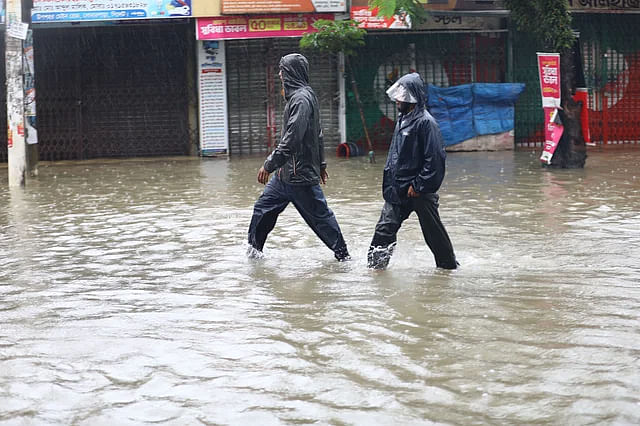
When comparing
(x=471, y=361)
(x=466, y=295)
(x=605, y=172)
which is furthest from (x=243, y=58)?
(x=471, y=361)

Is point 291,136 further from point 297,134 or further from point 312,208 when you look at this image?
point 312,208

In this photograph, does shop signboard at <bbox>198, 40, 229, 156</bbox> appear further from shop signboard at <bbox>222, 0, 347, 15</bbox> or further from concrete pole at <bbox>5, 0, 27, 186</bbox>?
concrete pole at <bbox>5, 0, 27, 186</bbox>

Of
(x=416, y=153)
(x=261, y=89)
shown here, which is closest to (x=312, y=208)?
(x=416, y=153)

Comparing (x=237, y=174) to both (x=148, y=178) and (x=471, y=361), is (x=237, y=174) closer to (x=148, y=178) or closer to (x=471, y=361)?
(x=148, y=178)

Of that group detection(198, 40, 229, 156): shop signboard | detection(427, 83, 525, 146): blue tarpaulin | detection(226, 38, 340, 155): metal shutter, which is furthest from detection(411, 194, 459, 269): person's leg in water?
detection(198, 40, 229, 156): shop signboard

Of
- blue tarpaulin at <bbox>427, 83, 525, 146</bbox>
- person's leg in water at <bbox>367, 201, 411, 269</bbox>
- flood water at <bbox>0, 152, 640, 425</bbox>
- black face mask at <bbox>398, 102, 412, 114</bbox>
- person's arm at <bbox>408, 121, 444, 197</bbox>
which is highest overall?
blue tarpaulin at <bbox>427, 83, 525, 146</bbox>

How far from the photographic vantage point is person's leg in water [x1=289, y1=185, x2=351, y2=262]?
7.88 m

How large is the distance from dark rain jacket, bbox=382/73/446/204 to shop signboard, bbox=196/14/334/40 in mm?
11820

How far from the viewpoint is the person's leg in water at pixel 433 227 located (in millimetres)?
7277

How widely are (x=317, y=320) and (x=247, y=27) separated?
531 inches

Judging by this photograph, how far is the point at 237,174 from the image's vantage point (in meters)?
15.9

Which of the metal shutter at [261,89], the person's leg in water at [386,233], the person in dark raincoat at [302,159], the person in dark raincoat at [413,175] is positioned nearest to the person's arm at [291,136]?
the person in dark raincoat at [302,159]

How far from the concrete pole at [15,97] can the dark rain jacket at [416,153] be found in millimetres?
8856

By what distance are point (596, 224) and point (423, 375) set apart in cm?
542
